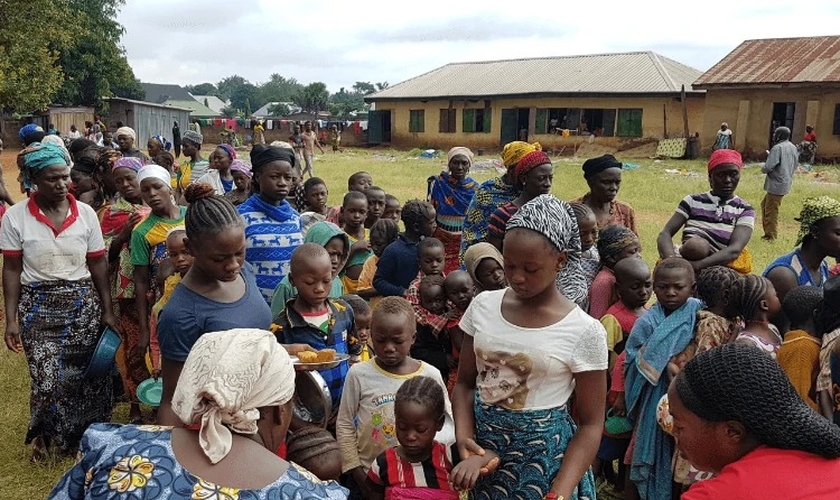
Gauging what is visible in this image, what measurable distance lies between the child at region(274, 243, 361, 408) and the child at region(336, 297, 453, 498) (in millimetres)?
228

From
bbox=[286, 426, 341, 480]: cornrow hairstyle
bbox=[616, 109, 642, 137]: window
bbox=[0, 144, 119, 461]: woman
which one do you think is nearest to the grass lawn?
bbox=[0, 144, 119, 461]: woman

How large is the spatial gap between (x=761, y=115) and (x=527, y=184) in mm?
22473

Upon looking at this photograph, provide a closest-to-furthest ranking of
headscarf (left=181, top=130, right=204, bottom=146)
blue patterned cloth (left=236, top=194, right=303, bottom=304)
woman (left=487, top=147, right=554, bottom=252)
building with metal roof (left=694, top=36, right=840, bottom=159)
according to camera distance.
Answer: blue patterned cloth (left=236, top=194, right=303, bottom=304) → woman (left=487, top=147, right=554, bottom=252) → headscarf (left=181, top=130, right=204, bottom=146) → building with metal roof (left=694, top=36, right=840, bottom=159)

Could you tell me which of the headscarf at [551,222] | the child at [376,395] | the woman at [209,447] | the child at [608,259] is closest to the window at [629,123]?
the child at [608,259]

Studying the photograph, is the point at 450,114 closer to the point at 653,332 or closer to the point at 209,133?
the point at 209,133

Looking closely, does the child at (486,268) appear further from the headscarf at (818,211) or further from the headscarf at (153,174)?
the headscarf at (153,174)

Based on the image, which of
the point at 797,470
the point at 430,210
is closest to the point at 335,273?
the point at 430,210

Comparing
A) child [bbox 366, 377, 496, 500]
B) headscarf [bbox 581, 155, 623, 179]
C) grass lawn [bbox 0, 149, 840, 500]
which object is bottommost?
grass lawn [bbox 0, 149, 840, 500]

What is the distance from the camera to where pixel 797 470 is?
5.39 ft

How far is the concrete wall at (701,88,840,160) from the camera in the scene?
880 inches

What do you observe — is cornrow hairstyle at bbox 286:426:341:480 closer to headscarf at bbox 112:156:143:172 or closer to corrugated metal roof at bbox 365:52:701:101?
headscarf at bbox 112:156:143:172

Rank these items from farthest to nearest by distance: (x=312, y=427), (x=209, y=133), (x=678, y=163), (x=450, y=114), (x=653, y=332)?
1. (x=209, y=133)
2. (x=450, y=114)
3. (x=678, y=163)
4. (x=653, y=332)
5. (x=312, y=427)

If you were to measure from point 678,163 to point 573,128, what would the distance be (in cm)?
629

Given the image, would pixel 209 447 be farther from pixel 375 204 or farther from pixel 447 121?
pixel 447 121
